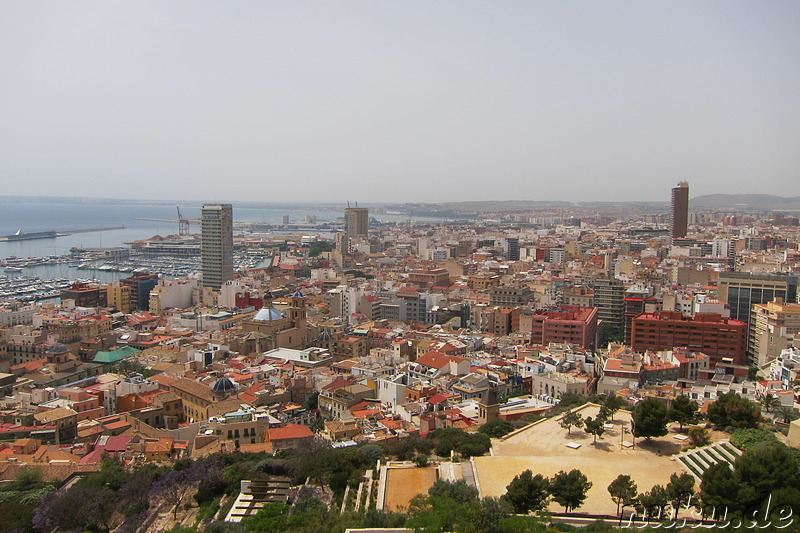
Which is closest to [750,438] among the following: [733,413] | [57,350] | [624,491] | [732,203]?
[733,413]

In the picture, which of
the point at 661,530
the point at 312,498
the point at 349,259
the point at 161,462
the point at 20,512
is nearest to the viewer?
the point at 661,530

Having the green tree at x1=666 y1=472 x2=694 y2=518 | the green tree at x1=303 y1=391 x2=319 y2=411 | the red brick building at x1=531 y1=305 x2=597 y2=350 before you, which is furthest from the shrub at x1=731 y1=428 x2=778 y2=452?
the red brick building at x1=531 y1=305 x2=597 y2=350

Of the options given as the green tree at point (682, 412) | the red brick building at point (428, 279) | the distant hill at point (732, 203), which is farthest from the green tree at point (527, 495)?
the distant hill at point (732, 203)

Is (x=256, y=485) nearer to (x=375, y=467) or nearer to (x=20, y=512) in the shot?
(x=375, y=467)

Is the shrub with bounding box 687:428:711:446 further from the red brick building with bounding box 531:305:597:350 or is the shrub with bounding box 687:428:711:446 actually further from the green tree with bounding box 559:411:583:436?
the red brick building with bounding box 531:305:597:350

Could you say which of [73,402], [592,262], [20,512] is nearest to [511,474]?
[20,512]

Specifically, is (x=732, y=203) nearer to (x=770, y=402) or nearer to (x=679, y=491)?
(x=770, y=402)
